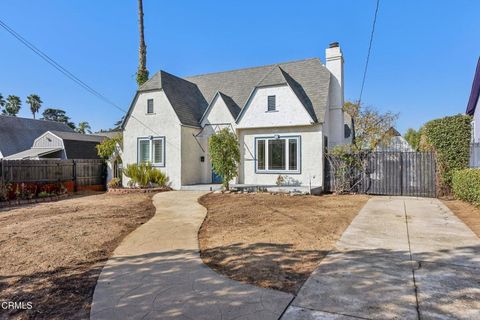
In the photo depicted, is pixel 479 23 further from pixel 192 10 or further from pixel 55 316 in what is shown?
pixel 55 316

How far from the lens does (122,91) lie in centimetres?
2395

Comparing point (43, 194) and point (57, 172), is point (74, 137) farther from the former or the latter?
point (43, 194)

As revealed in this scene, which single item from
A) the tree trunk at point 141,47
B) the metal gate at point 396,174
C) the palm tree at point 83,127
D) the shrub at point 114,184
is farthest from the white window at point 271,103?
the palm tree at point 83,127

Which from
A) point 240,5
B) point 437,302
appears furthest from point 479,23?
point 437,302

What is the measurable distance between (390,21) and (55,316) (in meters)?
13.6

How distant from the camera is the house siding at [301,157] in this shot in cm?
1372

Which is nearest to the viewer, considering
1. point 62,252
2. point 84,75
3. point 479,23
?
point 62,252

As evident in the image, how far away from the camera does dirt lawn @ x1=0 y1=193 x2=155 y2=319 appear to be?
3.31m

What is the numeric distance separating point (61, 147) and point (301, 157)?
2004cm

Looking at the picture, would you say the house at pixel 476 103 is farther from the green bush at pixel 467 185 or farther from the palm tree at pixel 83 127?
the palm tree at pixel 83 127

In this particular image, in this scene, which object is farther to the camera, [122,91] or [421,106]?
[122,91]

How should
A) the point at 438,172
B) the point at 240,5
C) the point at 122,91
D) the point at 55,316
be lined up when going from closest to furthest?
the point at 55,316
the point at 438,172
the point at 240,5
the point at 122,91

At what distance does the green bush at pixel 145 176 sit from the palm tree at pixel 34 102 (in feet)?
177

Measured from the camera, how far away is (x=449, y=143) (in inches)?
448
